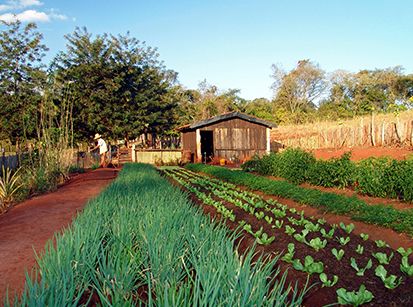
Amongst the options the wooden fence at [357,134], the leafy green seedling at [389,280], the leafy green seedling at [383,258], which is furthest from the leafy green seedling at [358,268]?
the wooden fence at [357,134]

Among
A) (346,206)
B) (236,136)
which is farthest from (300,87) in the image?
(346,206)

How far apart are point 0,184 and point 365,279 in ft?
25.4

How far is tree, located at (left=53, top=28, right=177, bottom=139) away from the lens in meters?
22.7

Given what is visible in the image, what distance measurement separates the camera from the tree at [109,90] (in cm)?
2272

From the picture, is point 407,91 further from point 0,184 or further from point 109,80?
point 0,184

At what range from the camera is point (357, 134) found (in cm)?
1684

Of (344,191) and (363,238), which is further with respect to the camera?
(344,191)

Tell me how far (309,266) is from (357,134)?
627 inches

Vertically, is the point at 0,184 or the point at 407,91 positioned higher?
the point at 407,91

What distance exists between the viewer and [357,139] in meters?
16.9

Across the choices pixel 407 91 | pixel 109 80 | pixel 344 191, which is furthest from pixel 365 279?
pixel 407 91

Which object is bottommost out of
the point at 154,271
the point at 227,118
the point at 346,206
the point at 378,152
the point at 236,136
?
the point at 346,206

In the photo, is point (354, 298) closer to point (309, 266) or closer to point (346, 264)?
point (309, 266)

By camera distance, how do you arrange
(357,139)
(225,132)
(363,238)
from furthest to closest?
(225,132) → (357,139) → (363,238)
